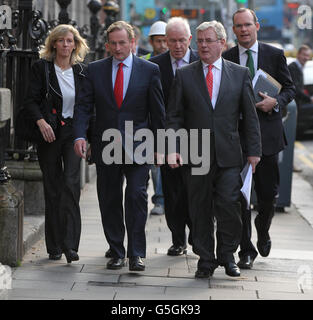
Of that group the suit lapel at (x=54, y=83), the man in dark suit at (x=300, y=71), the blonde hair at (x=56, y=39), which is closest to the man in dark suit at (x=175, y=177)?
the blonde hair at (x=56, y=39)

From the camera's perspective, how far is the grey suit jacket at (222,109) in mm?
6992

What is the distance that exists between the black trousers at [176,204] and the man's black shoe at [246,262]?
700 millimetres

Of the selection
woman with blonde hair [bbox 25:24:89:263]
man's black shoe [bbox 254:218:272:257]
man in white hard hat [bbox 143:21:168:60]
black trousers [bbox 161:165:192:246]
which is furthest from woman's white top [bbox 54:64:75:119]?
man in white hard hat [bbox 143:21:168:60]

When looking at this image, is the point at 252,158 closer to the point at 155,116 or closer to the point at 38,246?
the point at 155,116

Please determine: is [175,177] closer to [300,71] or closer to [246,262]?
[246,262]

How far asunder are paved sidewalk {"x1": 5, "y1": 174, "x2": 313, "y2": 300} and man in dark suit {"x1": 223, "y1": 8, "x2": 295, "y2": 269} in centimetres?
25

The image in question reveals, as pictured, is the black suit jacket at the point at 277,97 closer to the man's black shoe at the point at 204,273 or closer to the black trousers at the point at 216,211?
the black trousers at the point at 216,211

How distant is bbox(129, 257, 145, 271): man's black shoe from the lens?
23.5 ft

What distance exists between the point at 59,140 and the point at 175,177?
3.88 feet

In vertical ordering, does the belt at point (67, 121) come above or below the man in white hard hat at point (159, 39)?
below

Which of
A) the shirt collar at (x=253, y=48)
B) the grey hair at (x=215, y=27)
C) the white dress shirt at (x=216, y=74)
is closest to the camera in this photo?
the grey hair at (x=215, y=27)

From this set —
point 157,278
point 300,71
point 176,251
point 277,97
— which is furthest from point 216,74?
point 300,71

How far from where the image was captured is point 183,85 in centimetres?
709
